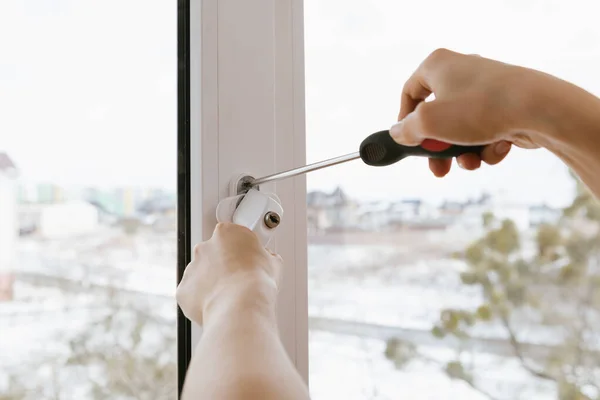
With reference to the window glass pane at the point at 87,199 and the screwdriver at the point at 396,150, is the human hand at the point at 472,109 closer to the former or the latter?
the screwdriver at the point at 396,150

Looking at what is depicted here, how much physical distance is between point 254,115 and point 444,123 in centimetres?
42

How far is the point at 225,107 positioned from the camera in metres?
0.86

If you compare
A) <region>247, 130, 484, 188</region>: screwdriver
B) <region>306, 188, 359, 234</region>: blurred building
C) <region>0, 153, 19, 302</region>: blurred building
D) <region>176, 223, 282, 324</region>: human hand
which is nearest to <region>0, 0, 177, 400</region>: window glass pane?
<region>0, 153, 19, 302</region>: blurred building

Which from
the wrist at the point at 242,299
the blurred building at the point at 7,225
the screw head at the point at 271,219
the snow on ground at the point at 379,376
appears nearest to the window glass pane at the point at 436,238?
the snow on ground at the point at 379,376

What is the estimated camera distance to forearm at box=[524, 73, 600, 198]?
53 centimetres

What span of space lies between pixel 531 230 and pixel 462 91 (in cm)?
49

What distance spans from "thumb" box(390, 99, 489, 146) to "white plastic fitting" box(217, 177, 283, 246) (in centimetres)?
32

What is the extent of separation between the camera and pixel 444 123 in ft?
1.76

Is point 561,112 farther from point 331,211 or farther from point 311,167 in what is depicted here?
point 331,211

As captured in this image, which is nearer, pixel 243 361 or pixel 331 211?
pixel 243 361

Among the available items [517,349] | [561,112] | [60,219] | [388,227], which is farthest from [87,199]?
[517,349]

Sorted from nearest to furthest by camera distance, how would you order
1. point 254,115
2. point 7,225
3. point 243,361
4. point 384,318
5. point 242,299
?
point 243,361, point 242,299, point 7,225, point 254,115, point 384,318

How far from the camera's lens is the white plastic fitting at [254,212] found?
0.82 meters

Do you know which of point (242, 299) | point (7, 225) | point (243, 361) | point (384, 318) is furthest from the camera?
point (384, 318)
